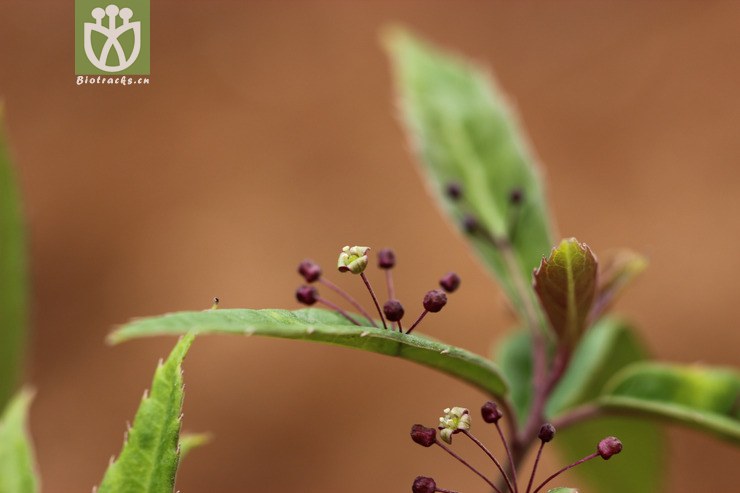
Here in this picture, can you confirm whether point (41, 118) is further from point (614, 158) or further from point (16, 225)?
point (16, 225)

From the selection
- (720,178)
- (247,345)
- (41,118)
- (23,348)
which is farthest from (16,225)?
(720,178)

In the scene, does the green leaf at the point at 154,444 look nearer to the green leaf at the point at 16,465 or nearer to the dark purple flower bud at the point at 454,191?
the green leaf at the point at 16,465

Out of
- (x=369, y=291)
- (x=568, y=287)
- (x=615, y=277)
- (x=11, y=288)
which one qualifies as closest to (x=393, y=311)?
(x=369, y=291)

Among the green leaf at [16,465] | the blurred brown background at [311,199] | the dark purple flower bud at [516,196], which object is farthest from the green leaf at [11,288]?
the blurred brown background at [311,199]

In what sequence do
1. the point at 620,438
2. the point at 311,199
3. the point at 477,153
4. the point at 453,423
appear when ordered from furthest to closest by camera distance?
the point at 311,199, the point at 620,438, the point at 477,153, the point at 453,423

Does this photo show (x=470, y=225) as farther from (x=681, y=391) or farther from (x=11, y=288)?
(x=11, y=288)
